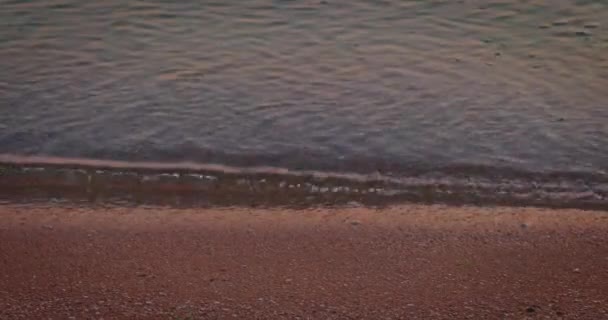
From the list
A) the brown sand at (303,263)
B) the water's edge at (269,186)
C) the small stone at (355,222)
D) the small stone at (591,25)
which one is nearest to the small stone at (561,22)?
the small stone at (591,25)

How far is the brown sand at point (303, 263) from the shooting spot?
411 centimetres

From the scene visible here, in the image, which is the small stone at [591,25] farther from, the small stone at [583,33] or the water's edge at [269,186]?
the water's edge at [269,186]

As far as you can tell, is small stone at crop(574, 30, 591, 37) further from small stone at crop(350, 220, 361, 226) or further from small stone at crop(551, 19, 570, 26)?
small stone at crop(350, 220, 361, 226)

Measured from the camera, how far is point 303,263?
457cm

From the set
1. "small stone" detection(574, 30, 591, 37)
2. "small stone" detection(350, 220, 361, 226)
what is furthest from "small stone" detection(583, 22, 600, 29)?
"small stone" detection(350, 220, 361, 226)

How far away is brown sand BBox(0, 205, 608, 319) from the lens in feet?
13.5

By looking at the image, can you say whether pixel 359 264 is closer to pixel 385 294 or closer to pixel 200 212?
pixel 385 294

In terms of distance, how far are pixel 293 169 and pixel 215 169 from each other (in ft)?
1.85

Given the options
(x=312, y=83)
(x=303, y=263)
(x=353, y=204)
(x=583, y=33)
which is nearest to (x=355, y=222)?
(x=353, y=204)

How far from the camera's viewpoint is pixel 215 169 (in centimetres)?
610

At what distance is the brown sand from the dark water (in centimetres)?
102

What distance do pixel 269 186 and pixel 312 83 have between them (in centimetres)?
182

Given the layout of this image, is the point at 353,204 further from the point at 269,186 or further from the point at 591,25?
the point at 591,25

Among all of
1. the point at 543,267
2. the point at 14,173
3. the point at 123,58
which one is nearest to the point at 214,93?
the point at 123,58
